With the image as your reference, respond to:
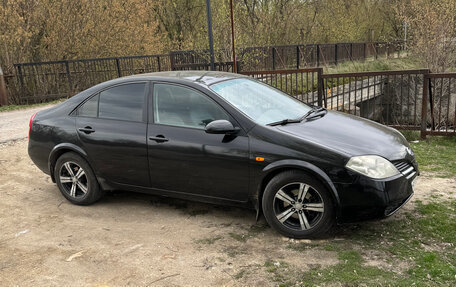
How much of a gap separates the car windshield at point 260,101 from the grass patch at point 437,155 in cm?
238

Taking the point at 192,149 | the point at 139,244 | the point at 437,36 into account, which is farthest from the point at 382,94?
the point at 139,244

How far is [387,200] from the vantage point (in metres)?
3.61

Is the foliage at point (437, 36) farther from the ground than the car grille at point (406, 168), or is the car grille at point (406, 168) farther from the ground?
the foliage at point (437, 36)

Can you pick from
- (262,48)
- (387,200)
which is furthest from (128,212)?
(262,48)

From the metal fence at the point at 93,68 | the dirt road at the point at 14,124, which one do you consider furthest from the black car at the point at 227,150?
the metal fence at the point at 93,68

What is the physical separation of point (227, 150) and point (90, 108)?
1962 millimetres

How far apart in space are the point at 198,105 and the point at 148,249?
157 cm

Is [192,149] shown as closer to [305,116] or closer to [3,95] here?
[305,116]

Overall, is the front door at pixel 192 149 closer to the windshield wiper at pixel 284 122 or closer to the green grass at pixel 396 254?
the windshield wiper at pixel 284 122

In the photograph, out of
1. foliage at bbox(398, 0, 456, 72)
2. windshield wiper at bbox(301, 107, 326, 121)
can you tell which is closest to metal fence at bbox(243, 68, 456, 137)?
foliage at bbox(398, 0, 456, 72)

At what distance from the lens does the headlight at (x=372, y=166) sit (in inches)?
143

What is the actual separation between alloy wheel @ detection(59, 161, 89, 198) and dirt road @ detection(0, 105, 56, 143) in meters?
4.63

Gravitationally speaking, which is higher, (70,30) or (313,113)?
(70,30)

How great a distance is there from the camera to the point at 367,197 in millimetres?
3594
